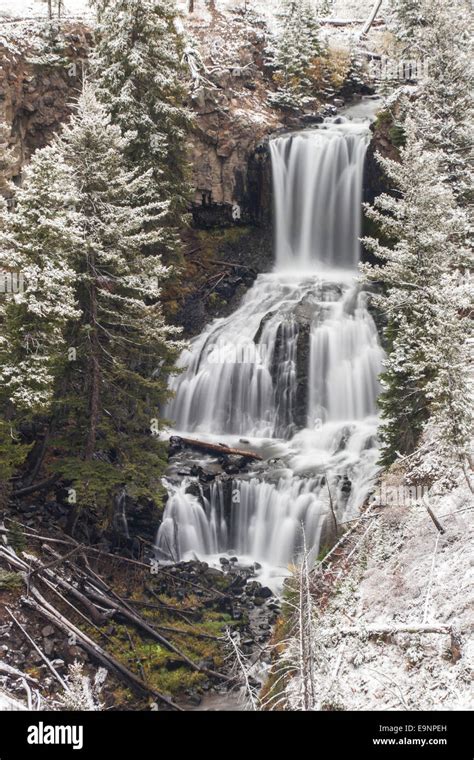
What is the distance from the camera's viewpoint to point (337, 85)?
35.5m

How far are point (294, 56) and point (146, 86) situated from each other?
15.8 meters

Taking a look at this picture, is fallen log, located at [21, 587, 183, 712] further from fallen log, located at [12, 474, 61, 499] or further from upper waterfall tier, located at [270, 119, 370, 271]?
upper waterfall tier, located at [270, 119, 370, 271]

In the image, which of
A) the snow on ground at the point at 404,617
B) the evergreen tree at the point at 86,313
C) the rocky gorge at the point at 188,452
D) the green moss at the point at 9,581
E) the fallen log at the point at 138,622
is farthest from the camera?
the fallen log at the point at 138,622

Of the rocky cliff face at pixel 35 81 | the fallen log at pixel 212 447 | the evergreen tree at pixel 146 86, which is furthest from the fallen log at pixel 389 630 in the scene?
the rocky cliff face at pixel 35 81

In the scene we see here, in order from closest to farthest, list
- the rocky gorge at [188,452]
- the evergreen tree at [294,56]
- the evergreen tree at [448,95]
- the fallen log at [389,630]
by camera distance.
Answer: the fallen log at [389,630] → the rocky gorge at [188,452] → the evergreen tree at [448,95] → the evergreen tree at [294,56]

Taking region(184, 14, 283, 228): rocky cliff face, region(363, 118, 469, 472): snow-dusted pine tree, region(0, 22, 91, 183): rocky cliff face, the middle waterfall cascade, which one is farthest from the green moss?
region(184, 14, 283, 228): rocky cliff face

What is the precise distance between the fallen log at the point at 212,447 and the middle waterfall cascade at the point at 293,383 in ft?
1.83

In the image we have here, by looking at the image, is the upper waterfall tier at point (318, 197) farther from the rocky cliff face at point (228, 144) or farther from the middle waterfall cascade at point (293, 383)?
the rocky cliff face at point (228, 144)

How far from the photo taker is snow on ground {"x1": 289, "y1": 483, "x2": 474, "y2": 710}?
8688 mm

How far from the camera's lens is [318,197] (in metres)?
30.6

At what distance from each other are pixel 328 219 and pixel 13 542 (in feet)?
71.5

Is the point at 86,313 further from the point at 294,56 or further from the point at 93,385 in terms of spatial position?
the point at 294,56

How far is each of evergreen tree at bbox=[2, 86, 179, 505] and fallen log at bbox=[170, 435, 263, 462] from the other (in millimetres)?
4980

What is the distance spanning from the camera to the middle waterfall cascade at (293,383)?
20.0 metres
